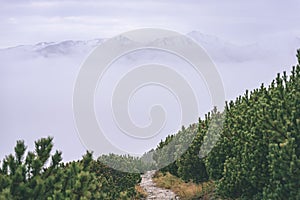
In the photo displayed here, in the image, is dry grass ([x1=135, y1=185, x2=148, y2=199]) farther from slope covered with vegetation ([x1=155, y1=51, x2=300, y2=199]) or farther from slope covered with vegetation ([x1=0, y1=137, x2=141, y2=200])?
slope covered with vegetation ([x1=0, y1=137, x2=141, y2=200])

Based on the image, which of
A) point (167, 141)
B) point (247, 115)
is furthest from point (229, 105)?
point (167, 141)

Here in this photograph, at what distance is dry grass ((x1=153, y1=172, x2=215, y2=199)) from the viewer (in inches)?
664

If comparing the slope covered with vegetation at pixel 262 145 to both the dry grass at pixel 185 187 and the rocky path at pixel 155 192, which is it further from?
the rocky path at pixel 155 192

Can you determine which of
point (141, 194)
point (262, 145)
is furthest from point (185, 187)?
point (262, 145)

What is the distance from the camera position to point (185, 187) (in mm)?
18156

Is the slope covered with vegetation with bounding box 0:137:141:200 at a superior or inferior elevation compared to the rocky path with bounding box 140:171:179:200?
inferior

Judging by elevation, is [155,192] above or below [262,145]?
above

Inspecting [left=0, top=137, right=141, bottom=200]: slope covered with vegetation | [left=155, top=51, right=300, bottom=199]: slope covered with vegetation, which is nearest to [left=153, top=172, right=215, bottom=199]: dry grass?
[left=155, top=51, right=300, bottom=199]: slope covered with vegetation

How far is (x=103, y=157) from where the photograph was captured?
17.2 m

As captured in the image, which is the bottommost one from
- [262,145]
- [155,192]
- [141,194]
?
[262,145]

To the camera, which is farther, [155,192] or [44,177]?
[155,192]

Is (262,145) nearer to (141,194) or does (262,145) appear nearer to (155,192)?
(141,194)

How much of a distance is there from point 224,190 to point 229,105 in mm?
3489

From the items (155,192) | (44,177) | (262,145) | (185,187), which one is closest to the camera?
(44,177)
